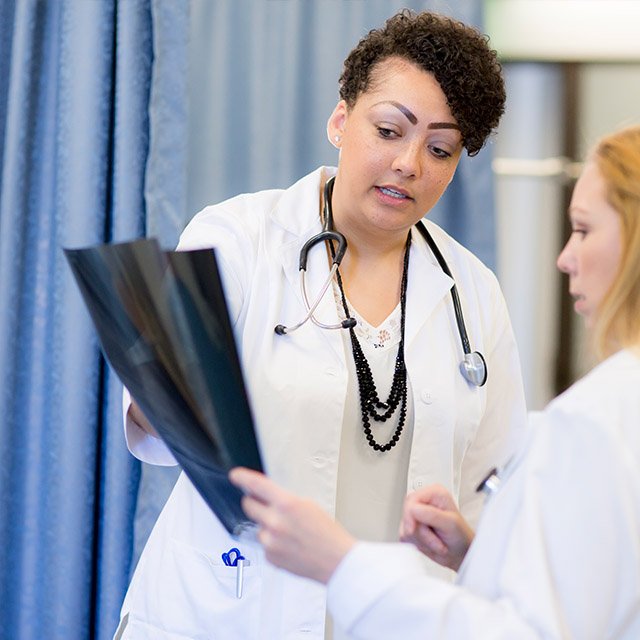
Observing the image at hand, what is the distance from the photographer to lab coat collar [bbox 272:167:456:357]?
1.58 m

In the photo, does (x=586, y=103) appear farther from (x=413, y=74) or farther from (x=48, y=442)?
(x=48, y=442)

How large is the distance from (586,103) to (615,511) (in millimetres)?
2162

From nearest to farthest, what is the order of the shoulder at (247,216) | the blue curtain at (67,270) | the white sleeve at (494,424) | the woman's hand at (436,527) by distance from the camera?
the woman's hand at (436,527)
the shoulder at (247,216)
the white sleeve at (494,424)
the blue curtain at (67,270)

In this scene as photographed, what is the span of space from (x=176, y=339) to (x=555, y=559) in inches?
16.8

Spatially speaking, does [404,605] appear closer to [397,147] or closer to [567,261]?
[567,261]

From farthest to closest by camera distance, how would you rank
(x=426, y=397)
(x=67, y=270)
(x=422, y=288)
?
(x=67, y=270)
(x=422, y=288)
(x=426, y=397)

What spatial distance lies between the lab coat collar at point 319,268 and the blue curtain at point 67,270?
2.31 ft

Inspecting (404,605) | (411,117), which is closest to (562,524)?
(404,605)

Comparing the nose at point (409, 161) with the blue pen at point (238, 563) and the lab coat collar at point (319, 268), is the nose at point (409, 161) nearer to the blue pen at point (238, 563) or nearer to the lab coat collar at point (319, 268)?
the lab coat collar at point (319, 268)

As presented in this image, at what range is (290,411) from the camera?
58.5 inches

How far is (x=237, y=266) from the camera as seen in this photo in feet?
5.07

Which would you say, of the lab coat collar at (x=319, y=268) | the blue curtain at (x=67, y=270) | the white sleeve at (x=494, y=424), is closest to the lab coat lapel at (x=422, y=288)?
the lab coat collar at (x=319, y=268)

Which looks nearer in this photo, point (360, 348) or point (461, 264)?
point (360, 348)

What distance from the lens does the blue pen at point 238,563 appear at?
1452 mm
